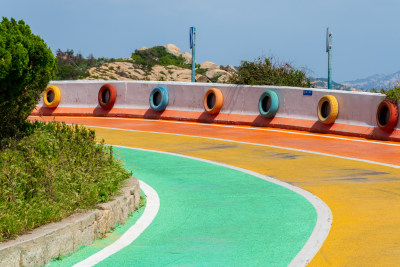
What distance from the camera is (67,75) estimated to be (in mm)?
83750

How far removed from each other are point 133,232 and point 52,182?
1.20 metres

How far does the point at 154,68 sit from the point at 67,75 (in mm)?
17475

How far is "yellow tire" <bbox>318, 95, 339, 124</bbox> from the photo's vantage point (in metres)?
19.3

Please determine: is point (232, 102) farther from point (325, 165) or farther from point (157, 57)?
point (157, 57)

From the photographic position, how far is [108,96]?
86.3 feet

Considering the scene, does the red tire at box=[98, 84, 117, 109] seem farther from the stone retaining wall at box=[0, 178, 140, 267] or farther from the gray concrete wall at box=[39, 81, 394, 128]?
the stone retaining wall at box=[0, 178, 140, 267]

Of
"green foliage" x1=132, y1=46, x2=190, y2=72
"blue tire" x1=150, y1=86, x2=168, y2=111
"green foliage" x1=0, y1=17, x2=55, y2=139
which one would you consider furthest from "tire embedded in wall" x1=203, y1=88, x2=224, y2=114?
"green foliage" x1=132, y1=46, x2=190, y2=72

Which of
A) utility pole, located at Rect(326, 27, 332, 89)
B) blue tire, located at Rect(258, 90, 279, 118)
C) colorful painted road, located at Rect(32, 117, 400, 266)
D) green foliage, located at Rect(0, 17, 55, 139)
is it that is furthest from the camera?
utility pole, located at Rect(326, 27, 332, 89)

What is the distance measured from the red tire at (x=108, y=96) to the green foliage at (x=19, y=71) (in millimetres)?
12396

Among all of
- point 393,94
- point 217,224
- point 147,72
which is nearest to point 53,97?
point 393,94

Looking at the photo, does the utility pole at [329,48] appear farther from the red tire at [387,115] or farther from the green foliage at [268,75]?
the red tire at [387,115]

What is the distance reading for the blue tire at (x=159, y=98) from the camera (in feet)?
80.3

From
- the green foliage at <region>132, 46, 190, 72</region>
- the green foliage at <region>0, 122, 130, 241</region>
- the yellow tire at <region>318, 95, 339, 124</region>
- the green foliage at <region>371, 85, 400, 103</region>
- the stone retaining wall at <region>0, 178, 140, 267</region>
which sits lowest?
the stone retaining wall at <region>0, 178, 140, 267</region>

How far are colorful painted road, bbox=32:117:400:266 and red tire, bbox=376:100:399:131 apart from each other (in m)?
0.77
